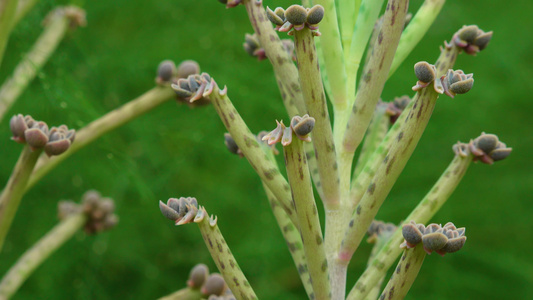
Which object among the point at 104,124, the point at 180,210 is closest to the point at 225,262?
the point at 180,210

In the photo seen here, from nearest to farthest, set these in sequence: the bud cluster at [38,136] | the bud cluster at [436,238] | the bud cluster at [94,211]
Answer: the bud cluster at [436,238], the bud cluster at [38,136], the bud cluster at [94,211]

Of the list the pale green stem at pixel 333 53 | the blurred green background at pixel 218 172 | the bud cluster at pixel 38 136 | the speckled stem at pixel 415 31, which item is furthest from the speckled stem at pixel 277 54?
the blurred green background at pixel 218 172

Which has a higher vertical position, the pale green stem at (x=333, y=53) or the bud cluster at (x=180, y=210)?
the pale green stem at (x=333, y=53)

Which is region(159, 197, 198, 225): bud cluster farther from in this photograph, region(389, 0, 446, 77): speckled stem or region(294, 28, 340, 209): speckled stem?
region(389, 0, 446, 77): speckled stem

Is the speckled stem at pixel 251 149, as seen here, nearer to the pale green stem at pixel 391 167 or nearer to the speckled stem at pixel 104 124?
the pale green stem at pixel 391 167

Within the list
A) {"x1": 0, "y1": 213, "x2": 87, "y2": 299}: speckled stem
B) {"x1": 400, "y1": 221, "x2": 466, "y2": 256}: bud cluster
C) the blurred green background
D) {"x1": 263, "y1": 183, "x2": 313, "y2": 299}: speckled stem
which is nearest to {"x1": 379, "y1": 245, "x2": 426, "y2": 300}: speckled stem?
{"x1": 400, "y1": 221, "x2": 466, "y2": 256}: bud cluster

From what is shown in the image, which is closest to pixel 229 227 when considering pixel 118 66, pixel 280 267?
pixel 280 267
